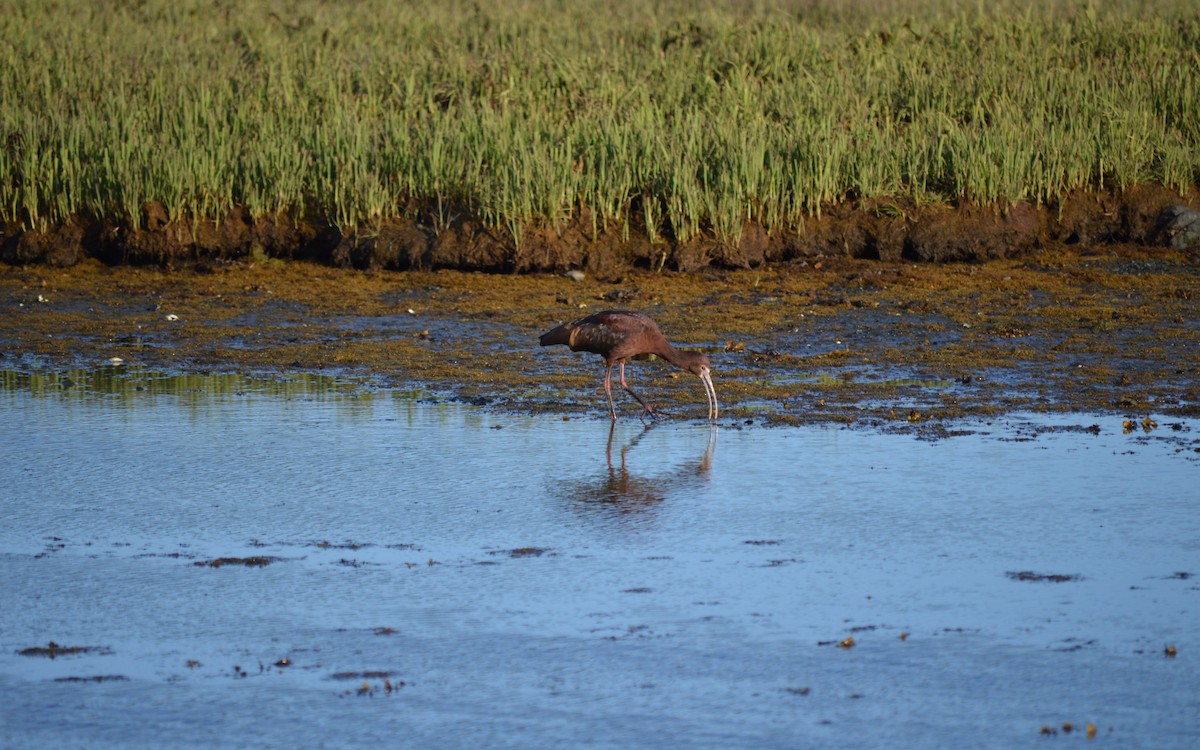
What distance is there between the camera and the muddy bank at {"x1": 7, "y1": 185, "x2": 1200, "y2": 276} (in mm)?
12562

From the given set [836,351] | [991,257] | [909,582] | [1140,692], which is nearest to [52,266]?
[836,351]

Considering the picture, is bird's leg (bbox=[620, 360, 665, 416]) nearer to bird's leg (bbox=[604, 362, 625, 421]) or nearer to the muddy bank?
bird's leg (bbox=[604, 362, 625, 421])

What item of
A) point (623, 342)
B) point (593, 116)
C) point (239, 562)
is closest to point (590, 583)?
point (239, 562)

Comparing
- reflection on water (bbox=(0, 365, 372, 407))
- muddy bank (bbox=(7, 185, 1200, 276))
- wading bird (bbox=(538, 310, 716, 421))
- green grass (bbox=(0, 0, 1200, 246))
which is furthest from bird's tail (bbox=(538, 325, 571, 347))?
green grass (bbox=(0, 0, 1200, 246))

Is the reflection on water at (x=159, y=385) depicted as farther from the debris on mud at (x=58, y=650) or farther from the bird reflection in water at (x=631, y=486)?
the debris on mud at (x=58, y=650)

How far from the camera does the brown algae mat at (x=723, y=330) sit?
8.77 meters

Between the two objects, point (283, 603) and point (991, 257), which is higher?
point (991, 257)

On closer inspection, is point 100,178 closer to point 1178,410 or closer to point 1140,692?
point 1178,410

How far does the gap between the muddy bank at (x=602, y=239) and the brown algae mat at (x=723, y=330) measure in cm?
20

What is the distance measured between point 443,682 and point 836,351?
5.87 metres

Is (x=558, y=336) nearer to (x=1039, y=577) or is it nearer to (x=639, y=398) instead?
(x=639, y=398)

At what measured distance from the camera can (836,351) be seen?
32.6 feet

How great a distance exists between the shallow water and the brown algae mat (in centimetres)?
89

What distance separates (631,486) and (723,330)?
400 centimetres
